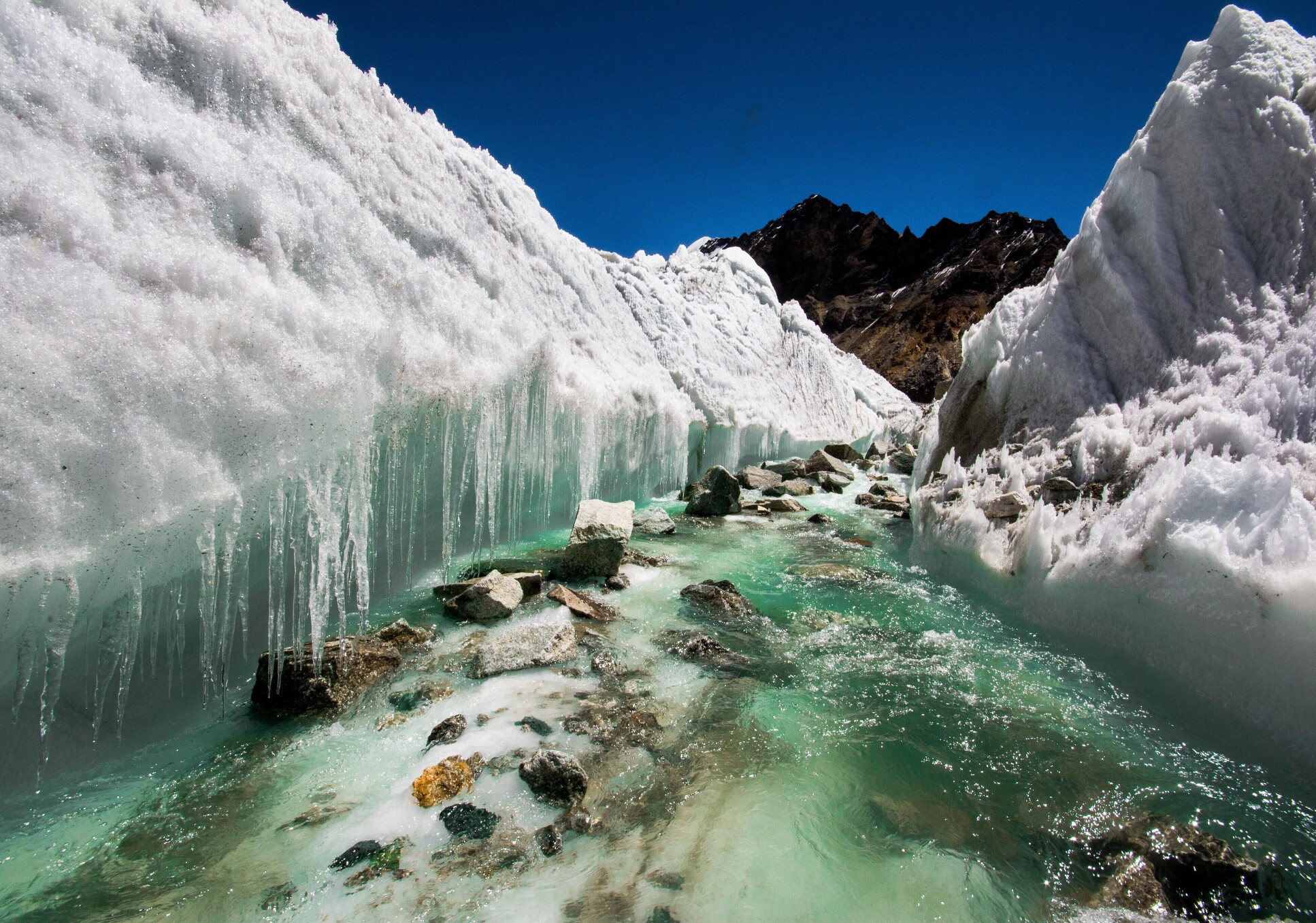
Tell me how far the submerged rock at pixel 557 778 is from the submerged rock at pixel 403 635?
7.55ft

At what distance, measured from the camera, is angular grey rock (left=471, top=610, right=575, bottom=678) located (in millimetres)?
4766

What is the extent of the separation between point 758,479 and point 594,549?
8877 mm

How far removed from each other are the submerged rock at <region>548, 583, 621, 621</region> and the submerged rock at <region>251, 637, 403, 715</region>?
2.08 metres

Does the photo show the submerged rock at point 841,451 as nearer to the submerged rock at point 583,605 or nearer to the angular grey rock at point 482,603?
the submerged rock at point 583,605

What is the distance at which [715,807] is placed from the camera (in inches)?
127

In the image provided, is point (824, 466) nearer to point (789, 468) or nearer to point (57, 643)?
point (789, 468)

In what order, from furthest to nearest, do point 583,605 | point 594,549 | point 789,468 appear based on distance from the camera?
point 789,468
point 594,549
point 583,605

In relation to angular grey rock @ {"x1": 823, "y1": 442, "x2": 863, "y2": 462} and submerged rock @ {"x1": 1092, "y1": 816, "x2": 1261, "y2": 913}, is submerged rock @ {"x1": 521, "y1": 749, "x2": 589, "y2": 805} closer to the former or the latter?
submerged rock @ {"x1": 1092, "y1": 816, "x2": 1261, "y2": 913}

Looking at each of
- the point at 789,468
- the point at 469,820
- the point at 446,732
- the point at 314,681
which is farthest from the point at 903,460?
the point at 469,820

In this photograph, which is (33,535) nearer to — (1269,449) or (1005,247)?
(1269,449)

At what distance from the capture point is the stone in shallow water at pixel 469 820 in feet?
9.78

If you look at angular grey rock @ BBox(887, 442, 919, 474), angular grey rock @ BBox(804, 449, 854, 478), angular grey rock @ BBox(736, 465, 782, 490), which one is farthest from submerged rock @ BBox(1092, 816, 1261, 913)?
angular grey rock @ BBox(887, 442, 919, 474)

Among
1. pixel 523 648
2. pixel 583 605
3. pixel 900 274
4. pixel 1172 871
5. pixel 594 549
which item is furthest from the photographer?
pixel 900 274

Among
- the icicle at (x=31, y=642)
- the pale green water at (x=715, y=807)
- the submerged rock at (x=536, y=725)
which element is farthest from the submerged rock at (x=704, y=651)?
the icicle at (x=31, y=642)
